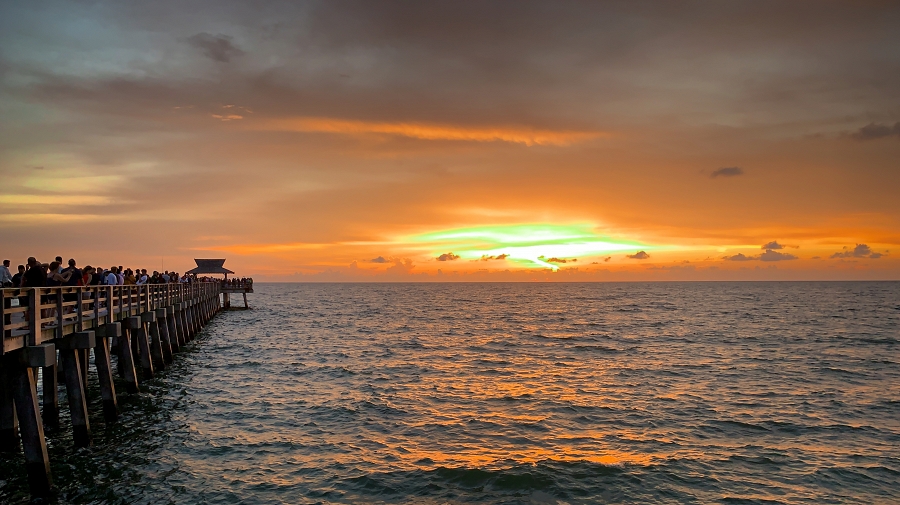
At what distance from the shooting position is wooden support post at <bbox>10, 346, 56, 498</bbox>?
1211 cm

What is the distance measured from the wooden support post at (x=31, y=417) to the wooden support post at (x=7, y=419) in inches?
41.4

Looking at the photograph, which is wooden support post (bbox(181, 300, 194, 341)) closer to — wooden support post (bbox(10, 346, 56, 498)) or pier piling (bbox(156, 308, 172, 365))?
pier piling (bbox(156, 308, 172, 365))

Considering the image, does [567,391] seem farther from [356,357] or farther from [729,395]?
[356,357]

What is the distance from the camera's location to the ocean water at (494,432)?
1311 cm

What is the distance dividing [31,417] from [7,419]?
2.46 meters

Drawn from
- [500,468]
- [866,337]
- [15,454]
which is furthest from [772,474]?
[866,337]

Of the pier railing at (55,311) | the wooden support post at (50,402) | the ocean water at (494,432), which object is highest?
the pier railing at (55,311)

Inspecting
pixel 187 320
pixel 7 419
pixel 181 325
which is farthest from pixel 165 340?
pixel 7 419

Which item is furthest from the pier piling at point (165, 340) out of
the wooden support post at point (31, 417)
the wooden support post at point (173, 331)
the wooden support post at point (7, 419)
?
the wooden support post at point (31, 417)

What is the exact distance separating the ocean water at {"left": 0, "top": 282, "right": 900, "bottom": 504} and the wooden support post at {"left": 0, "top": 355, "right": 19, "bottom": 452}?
0.60 metres

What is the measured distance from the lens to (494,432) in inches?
695

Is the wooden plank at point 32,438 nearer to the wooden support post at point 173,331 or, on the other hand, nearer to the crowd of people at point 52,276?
the crowd of people at point 52,276

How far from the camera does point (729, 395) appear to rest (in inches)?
919

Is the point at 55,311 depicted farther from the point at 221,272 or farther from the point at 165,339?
→ the point at 221,272
